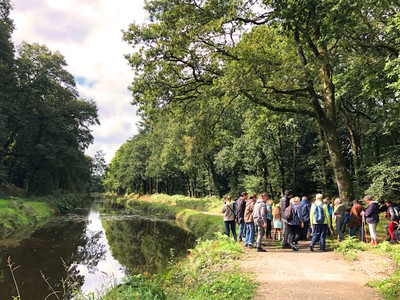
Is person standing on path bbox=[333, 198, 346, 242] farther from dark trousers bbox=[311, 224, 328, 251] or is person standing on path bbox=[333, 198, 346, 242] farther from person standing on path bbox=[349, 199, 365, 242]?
dark trousers bbox=[311, 224, 328, 251]

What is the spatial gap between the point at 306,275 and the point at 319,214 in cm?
330

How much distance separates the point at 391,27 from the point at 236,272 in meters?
9.03

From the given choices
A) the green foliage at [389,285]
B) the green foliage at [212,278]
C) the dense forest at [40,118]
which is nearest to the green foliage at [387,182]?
the green foliage at [389,285]

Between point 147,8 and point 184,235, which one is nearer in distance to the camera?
point 147,8

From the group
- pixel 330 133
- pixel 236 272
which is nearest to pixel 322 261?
pixel 236 272

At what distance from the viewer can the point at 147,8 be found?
11.8 meters

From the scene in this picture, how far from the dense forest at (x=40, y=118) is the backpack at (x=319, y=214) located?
29.9 m

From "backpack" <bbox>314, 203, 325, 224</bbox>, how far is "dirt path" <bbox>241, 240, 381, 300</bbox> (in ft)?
3.39

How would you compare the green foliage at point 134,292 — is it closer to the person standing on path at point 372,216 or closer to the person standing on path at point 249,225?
the person standing on path at point 249,225

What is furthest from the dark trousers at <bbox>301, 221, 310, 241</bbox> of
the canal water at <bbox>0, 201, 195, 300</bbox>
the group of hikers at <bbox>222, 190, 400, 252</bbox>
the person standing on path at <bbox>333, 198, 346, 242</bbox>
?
the canal water at <bbox>0, 201, 195, 300</bbox>

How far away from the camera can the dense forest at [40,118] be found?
3112cm

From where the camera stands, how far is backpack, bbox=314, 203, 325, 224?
10070mm

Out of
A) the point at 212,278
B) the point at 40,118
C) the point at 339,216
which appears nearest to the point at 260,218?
the point at 339,216

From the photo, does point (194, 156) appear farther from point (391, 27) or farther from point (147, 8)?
point (391, 27)
